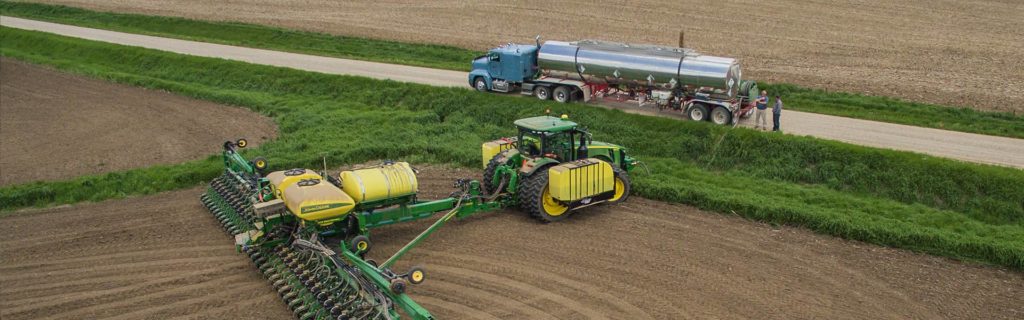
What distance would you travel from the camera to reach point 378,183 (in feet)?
47.2

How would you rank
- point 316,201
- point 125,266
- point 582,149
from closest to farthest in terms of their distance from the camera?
point 316,201 < point 125,266 < point 582,149

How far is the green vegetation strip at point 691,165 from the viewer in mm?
16156

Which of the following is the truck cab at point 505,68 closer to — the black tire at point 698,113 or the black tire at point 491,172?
the black tire at point 698,113

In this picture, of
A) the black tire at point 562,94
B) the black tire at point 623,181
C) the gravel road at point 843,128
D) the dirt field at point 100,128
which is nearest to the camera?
the black tire at point 623,181

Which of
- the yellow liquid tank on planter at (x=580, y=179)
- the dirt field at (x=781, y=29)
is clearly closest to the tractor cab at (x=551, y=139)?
the yellow liquid tank on planter at (x=580, y=179)

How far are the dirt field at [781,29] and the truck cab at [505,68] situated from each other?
900cm

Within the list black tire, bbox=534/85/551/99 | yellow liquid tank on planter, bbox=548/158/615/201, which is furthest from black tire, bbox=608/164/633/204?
black tire, bbox=534/85/551/99

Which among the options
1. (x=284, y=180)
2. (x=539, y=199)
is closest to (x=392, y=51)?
(x=539, y=199)

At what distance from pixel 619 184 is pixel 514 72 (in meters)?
10.7

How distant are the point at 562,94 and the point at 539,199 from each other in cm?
1090

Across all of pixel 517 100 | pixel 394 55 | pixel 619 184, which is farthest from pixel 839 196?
pixel 394 55

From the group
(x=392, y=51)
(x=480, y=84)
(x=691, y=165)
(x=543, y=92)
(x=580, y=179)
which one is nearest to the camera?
(x=580, y=179)

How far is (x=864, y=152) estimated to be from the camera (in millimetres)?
19391

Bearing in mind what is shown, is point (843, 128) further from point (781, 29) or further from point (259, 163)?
point (781, 29)
